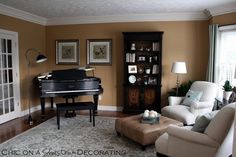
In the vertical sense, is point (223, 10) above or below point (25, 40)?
above

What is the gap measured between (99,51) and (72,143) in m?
2.93

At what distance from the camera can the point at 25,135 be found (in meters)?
3.90

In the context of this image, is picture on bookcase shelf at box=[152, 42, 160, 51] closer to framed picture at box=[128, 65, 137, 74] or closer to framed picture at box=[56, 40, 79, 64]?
framed picture at box=[128, 65, 137, 74]

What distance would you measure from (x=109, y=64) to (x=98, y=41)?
0.71 metres

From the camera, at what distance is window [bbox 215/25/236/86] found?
14.7 feet

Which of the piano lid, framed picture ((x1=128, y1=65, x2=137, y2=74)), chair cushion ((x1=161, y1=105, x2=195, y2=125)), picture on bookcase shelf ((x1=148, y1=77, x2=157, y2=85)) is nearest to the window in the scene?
chair cushion ((x1=161, y1=105, x2=195, y2=125))

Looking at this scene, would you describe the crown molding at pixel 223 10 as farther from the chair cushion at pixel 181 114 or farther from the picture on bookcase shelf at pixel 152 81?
the chair cushion at pixel 181 114

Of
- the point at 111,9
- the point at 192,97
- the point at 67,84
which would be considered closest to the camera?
the point at 192,97

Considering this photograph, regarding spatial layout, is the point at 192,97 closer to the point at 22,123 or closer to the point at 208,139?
the point at 208,139

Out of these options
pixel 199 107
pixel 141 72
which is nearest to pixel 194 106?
pixel 199 107

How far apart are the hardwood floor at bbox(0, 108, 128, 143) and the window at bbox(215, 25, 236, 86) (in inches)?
101

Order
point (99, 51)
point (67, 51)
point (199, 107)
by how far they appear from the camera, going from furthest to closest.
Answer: point (67, 51) → point (99, 51) → point (199, 107)

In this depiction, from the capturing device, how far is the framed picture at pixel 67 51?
19.7 ft

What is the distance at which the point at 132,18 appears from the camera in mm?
5516
